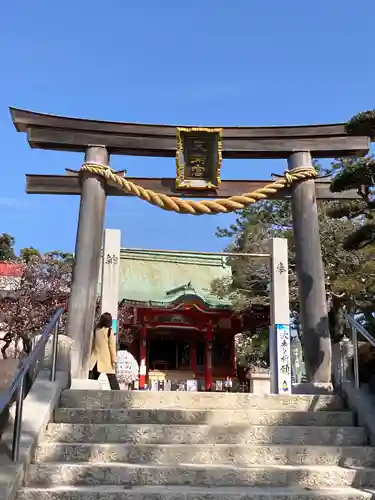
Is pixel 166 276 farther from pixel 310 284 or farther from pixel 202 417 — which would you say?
pixel 202 417

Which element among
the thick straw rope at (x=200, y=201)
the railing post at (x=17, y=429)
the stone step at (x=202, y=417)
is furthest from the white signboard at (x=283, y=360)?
the railing post at (x=17, y=429)

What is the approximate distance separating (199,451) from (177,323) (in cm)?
1504

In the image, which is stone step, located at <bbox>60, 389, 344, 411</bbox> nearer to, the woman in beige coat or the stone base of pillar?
the stone base of pillar

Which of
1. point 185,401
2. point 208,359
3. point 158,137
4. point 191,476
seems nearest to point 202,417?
point 185,401

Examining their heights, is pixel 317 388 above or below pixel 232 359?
below

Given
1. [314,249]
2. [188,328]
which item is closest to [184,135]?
[314,249]

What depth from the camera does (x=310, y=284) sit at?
7.74 meters

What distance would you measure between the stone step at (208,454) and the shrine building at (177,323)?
44.7 feet

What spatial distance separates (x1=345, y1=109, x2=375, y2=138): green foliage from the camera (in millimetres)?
5531

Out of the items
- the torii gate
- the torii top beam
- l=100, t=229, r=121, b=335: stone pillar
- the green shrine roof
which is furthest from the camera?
the green shrine roof

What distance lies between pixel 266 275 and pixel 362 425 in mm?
13188

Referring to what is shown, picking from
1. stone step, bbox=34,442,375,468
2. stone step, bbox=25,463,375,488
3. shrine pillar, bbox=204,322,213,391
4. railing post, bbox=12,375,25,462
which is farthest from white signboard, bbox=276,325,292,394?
shrine pillar, bbox=204,322,213,391

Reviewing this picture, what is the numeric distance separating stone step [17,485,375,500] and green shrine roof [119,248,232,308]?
14.3m

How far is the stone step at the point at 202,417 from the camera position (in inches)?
193
